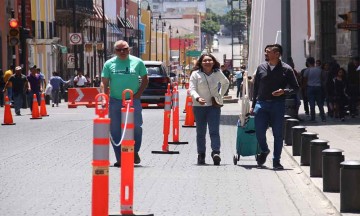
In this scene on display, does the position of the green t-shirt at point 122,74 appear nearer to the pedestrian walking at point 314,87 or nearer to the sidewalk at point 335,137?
the sidewalk at point 335,137

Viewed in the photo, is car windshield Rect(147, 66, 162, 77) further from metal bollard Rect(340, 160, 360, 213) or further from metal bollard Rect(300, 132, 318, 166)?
metal bollard Rect(340, 160, 360, 213)

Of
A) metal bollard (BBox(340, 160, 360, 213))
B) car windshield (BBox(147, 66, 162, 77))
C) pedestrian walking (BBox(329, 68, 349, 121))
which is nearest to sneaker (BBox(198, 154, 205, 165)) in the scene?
metal bollard (BBox(340, 160, 360, 213))

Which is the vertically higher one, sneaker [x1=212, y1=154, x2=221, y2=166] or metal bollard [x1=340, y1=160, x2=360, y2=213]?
metal bollard [x1=340, y1=160, x2=360, y2=213]

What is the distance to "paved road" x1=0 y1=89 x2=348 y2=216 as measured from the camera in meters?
11.6

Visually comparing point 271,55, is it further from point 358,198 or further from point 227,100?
point 227,100

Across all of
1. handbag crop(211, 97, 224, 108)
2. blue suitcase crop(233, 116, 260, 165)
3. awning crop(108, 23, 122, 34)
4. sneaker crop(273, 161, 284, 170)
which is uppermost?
awning crop(108, 23, 122, 34)

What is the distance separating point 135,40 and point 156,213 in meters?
130

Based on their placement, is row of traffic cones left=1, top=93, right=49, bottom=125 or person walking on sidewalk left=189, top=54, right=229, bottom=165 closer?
person walking on sidewalk left=189, top=54, right=229, bottom=165

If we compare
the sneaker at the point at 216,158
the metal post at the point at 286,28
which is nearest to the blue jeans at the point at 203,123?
the sneaker at the point at 216,158

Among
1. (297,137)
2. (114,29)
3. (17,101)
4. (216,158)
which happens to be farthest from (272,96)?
(114,29)

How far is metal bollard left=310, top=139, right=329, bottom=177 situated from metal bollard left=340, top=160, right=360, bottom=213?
3.62 m

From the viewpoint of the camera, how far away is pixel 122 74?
642 inches

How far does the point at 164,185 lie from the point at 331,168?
7.78 ft

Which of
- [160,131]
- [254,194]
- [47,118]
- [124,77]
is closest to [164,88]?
[47,118]
